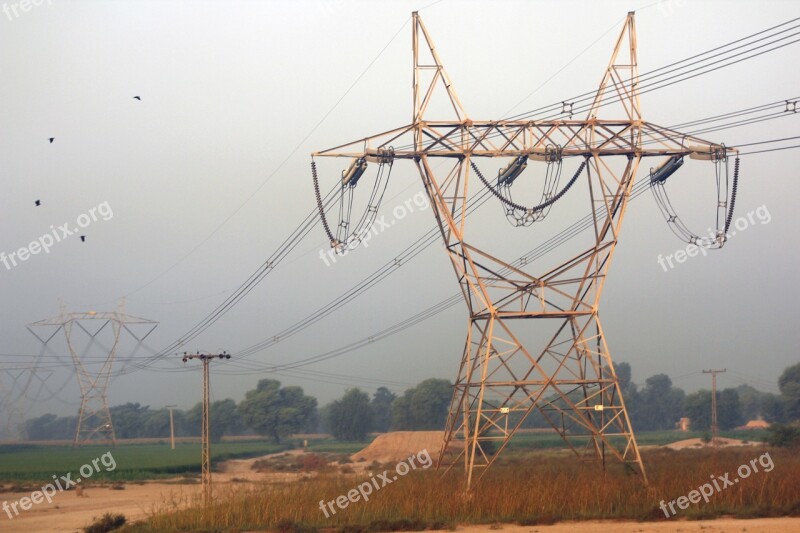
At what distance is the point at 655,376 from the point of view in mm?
194500

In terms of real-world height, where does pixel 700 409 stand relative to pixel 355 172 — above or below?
below

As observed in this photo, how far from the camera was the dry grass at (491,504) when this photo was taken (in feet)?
95.5

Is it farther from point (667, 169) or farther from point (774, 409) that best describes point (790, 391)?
point (667, 169)

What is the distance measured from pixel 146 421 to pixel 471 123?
573 ft

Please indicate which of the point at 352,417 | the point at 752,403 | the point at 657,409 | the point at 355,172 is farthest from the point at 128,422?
the point at 355,172

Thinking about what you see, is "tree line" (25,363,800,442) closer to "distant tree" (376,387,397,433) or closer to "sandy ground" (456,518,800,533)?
"distant tree" (376,387,397,433)

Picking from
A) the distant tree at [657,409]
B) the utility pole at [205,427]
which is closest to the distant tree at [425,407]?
the distant tree at [657,409]

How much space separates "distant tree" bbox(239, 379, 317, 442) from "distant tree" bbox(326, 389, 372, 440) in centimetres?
446

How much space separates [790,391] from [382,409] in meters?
80.0

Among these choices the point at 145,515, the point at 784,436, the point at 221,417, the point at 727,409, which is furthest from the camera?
the point at 221,417

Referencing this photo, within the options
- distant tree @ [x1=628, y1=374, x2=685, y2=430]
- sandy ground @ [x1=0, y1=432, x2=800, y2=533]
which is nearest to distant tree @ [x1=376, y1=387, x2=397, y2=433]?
distant tree @ [x1=628, y1=374, x2=685, y2=430]

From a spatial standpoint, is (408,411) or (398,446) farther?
(408,411)

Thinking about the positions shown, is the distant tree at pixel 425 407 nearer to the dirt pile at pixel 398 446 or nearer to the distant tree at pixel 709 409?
the dirt pile at pixel 398 446

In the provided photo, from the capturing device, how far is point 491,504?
97.7 feet
